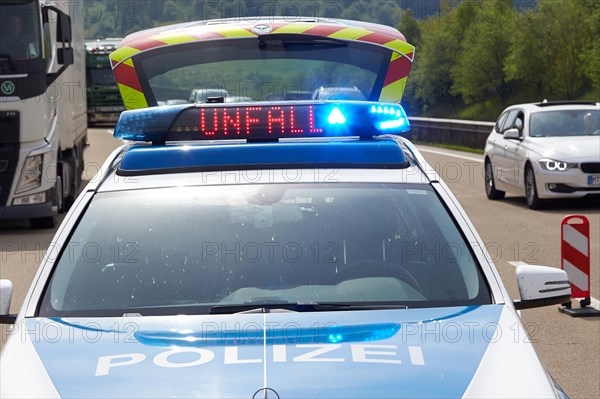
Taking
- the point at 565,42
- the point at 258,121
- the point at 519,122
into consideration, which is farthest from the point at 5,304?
the point at 565,42

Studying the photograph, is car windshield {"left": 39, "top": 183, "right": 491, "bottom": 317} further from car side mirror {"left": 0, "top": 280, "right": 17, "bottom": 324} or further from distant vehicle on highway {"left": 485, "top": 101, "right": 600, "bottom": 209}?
distant vehicle on highway {"left": 485, "top": 101, "right": 600, "bottom": 209}

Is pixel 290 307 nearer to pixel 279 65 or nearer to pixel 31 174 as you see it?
pixel 279 65

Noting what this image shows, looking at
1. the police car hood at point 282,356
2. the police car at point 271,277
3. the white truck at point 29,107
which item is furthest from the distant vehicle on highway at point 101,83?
the police car hood at point 282,356

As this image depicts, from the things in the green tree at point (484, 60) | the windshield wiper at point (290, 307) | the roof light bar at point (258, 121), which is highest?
the roof light bar at point (258, 121)

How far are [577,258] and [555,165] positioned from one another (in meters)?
7.93

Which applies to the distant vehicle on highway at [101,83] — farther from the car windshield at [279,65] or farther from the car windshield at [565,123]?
the car windshield at [279,65]

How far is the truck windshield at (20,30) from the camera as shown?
54.3 feet

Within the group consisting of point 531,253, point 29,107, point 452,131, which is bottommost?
point 452,131

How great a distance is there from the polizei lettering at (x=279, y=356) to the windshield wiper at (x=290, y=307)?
410 mm

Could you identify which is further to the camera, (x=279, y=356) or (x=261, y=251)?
(x=261, y=251)

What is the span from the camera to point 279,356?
11.3 ft

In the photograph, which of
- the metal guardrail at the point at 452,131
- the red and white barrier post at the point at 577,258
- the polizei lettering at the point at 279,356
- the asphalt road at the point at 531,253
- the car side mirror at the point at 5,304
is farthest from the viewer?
the metal guardrail at the point at 452,131

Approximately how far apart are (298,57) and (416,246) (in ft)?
8.11

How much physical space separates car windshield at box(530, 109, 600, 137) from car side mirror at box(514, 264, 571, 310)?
15029 millimetres
